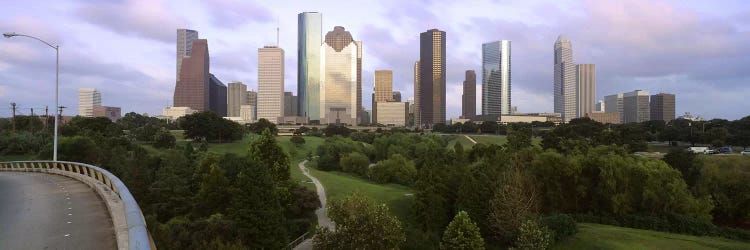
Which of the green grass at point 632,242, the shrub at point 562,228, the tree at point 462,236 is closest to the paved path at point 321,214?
the tree at point 462,236

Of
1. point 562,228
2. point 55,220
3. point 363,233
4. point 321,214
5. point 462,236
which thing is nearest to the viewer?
point 55,220

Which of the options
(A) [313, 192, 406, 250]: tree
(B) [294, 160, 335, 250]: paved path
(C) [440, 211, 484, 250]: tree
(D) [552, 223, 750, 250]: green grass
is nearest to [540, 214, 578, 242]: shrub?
(D) [552, 223, 750, 250]: green grass

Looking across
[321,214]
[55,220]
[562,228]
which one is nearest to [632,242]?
[562,228]

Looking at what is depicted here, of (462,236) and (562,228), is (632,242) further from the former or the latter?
(462,236)

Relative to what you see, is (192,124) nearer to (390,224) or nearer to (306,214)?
(306,214)

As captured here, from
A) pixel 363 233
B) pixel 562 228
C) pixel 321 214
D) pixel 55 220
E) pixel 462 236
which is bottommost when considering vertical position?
pixel 321 214

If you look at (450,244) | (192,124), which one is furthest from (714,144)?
(192,124)

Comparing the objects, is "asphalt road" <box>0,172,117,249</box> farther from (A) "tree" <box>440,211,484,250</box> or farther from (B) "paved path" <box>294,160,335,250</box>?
(A) "tree" <box>440,211,484,250</box>
